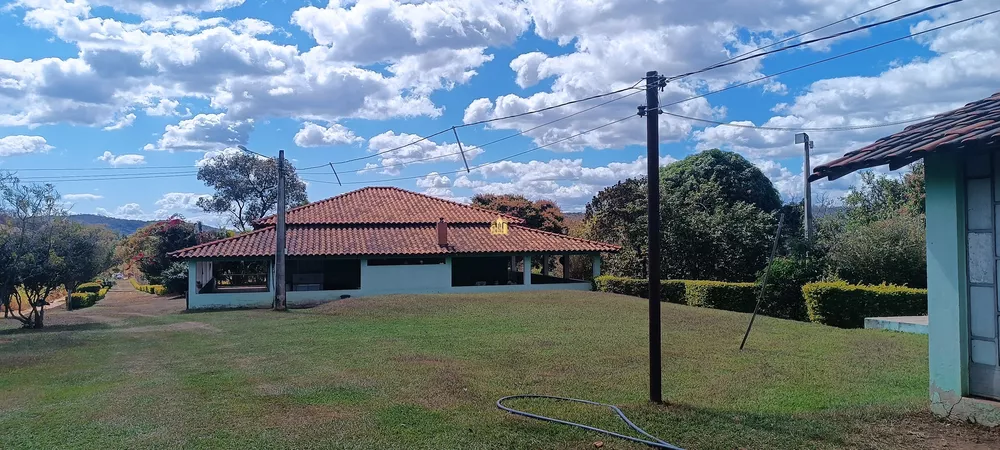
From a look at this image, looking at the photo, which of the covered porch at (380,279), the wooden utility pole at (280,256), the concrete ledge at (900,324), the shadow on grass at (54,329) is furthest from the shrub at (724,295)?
the shadow on grass at (54,329)

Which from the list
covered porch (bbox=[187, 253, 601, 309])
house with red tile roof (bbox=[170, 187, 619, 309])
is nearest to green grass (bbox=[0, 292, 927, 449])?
covered porch (bbox=[187, 253, 601, 309])

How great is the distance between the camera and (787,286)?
74.0 ft

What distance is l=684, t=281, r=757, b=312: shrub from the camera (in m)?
22.9

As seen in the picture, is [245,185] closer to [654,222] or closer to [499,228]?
[499,228]

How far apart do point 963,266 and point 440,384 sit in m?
6.48

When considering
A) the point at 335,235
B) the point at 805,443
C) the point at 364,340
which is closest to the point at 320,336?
the point at 364,340

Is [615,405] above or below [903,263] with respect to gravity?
below

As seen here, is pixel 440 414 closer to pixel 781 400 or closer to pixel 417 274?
pixel 781 400

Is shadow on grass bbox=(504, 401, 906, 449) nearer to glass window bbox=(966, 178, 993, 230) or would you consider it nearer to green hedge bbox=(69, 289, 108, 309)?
glass window bbox=(966, 178, 993, 230)

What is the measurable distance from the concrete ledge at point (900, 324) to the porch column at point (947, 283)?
9524 millimetres

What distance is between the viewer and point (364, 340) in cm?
1470

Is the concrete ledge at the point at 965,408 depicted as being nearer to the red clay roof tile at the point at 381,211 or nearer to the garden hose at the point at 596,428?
the garden hose at the point at 596,428

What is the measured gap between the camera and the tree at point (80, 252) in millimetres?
20484

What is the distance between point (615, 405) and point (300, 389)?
4330mm
